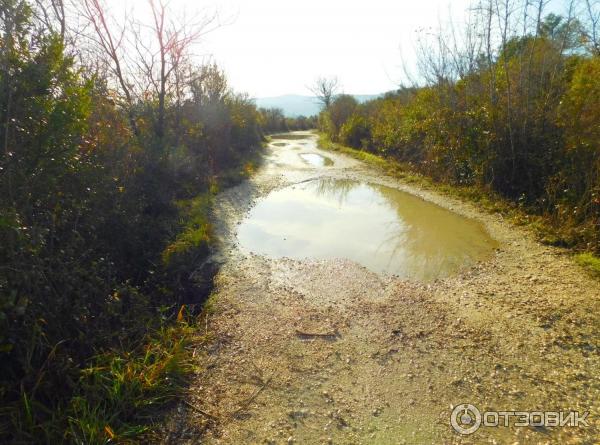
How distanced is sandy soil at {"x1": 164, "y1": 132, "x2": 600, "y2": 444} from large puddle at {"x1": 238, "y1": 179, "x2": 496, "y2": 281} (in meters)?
0.52

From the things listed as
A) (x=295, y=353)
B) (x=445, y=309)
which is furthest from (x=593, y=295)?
(x=295, y=353)

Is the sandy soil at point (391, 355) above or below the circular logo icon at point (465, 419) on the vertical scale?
above

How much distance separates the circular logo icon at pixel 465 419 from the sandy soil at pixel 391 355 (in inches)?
1.9

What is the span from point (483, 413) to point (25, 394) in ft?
10.5

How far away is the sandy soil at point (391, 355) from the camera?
7.70 ft

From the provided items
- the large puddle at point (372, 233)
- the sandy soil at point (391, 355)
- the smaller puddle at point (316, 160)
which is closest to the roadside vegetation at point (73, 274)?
Answer: the sandy soil at point (391, 355)

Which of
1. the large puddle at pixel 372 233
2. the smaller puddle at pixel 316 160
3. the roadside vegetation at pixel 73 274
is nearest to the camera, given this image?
the roadside vegetation at pixel 73 274

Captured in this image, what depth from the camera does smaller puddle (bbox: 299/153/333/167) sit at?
14320 mm

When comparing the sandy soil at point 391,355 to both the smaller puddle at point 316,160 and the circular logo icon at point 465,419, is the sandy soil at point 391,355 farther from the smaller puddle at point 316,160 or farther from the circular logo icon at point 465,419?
the smaller puddle at point 316,160

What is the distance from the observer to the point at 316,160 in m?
15.5

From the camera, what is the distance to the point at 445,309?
369cm

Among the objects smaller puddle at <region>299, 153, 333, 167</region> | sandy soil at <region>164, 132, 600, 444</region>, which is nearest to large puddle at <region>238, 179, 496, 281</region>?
sandy soil at <region>164, 132, 600, 444</region>

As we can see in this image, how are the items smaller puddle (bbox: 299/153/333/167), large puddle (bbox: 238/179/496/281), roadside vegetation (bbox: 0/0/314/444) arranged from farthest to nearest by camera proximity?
smaller puddle (bbox: 299/153/333/167) < large puddle (bbox: 238/179/496/281) < roadside vegetation (bbox: 0/0/314/444)

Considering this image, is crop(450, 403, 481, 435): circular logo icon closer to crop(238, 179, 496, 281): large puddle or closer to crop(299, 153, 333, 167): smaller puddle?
crop(238, 179, 496, 281): large puddle
